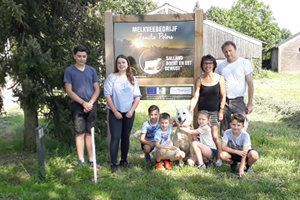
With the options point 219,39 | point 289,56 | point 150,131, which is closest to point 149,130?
point 150,131

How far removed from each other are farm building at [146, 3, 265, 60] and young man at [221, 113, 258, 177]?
912 inches

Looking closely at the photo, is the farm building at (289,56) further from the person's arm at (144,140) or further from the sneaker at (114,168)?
the sneaker at (114,168)

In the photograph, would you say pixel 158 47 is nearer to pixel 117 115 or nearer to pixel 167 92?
pixel 167 92

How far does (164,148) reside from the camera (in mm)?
4816

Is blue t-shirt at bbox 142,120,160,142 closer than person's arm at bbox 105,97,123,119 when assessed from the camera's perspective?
No

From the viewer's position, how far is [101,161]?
538cm

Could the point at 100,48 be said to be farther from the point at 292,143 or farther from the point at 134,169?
the point at 292,143

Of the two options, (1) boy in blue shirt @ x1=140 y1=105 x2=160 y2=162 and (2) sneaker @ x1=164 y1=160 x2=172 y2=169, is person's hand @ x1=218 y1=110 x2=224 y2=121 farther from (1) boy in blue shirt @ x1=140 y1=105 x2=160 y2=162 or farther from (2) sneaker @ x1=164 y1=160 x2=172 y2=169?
(2) sneaker @ x1=164 y1=160 x2=172 y2=169

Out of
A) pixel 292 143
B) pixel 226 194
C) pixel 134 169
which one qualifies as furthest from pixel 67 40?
pixel 292 143

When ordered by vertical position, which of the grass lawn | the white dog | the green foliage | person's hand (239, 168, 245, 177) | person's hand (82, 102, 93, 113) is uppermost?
the green foliage

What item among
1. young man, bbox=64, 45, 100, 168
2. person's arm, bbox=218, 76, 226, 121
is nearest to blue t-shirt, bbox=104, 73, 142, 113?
young man, bbox=64, 45, 100, 168

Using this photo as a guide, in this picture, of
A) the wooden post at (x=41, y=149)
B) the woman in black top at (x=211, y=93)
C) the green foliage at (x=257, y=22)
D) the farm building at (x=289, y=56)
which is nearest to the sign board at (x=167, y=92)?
the woman in black top at (x=211, y=93)

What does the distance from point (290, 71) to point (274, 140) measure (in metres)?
34.2

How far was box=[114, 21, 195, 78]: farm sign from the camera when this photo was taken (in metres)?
5.18
